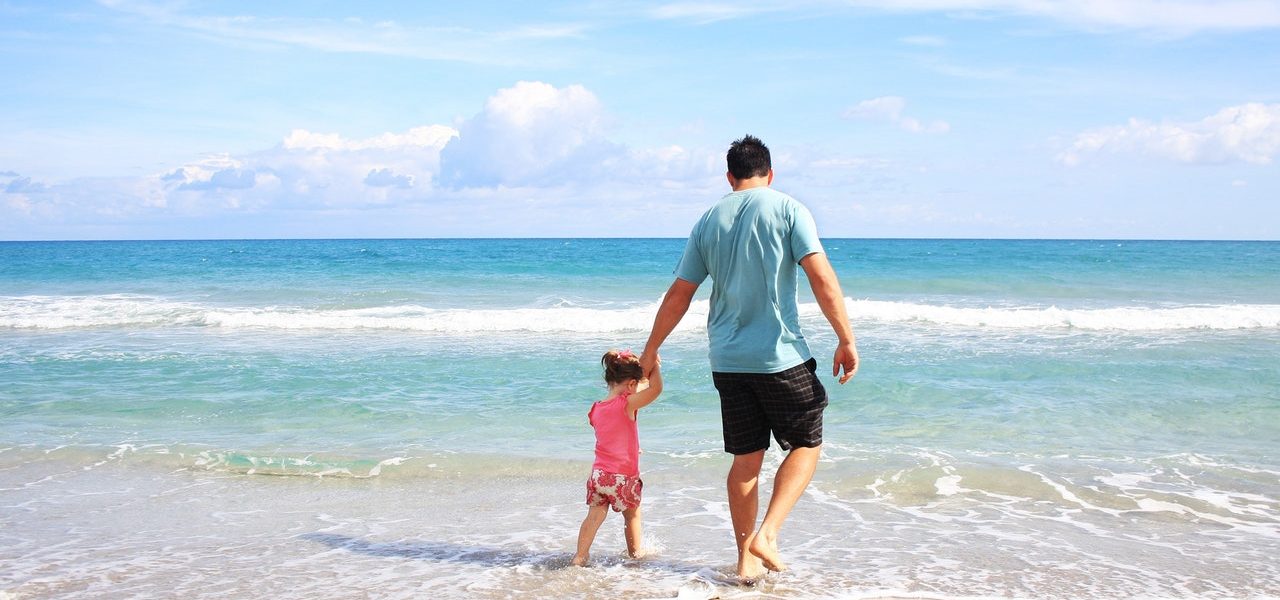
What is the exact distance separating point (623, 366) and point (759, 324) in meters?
0.70

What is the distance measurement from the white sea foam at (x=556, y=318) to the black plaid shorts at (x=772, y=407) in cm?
1097

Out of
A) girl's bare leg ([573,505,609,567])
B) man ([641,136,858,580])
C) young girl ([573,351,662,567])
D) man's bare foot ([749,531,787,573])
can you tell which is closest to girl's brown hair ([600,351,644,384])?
young girl ([573,351,662,567])

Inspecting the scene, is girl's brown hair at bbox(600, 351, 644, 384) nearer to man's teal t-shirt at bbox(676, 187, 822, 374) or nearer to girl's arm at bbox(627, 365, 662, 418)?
girl's arm at bbox(627, 365, 662, 418)

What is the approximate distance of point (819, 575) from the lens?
14.0 ft

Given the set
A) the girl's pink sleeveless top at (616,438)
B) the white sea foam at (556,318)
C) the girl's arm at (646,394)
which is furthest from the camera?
the white sea foam at (556,318)

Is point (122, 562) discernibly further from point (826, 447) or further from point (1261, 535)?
point (1261, 535)

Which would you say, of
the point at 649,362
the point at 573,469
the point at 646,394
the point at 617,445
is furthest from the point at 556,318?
the point at 649,362

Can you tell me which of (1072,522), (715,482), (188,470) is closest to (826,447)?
(715,482)

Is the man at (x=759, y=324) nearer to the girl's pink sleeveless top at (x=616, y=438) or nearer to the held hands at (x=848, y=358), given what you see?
the held hands at (x=848, y=358)

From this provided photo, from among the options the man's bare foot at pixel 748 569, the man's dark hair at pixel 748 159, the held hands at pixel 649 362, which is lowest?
the man's bare foot at pixel 748 569

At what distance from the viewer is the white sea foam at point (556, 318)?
15781 mm

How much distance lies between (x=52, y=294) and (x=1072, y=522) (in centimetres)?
2638

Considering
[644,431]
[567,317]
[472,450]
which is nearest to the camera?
[472,450]

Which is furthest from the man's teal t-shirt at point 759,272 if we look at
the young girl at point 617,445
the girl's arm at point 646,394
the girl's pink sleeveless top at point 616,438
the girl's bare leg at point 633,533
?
the girl's bare leg at point 633,533
